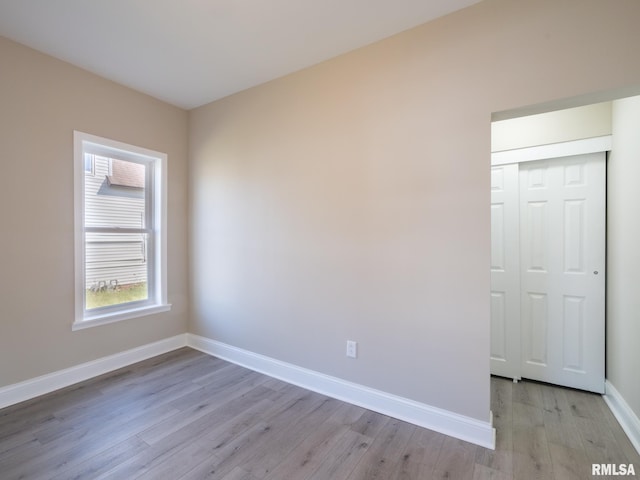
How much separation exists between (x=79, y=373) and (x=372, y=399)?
2.54 m

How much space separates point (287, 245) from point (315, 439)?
1475 mm

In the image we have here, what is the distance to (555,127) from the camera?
8.18 feet

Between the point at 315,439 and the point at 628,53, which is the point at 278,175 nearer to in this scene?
the point at 315,439

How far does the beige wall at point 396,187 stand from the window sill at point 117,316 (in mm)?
832

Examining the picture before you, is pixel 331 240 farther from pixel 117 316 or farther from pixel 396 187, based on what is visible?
pixel 117 316

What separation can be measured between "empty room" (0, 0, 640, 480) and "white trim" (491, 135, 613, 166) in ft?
0.05

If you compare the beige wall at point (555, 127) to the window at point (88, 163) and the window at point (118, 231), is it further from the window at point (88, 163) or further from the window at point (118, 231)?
the window at point (88, 163)

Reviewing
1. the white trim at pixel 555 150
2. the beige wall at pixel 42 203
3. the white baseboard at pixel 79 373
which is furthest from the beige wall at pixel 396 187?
the beige wall at pixel 42 203

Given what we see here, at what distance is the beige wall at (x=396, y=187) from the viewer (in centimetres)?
171

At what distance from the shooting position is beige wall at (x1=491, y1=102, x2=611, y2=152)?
235 cm

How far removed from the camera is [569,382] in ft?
8.14

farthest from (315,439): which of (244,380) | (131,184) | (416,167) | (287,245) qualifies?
(131,184)

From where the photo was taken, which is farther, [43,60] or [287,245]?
[287,245]

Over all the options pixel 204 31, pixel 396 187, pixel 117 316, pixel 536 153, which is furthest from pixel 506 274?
pixel 117 316
